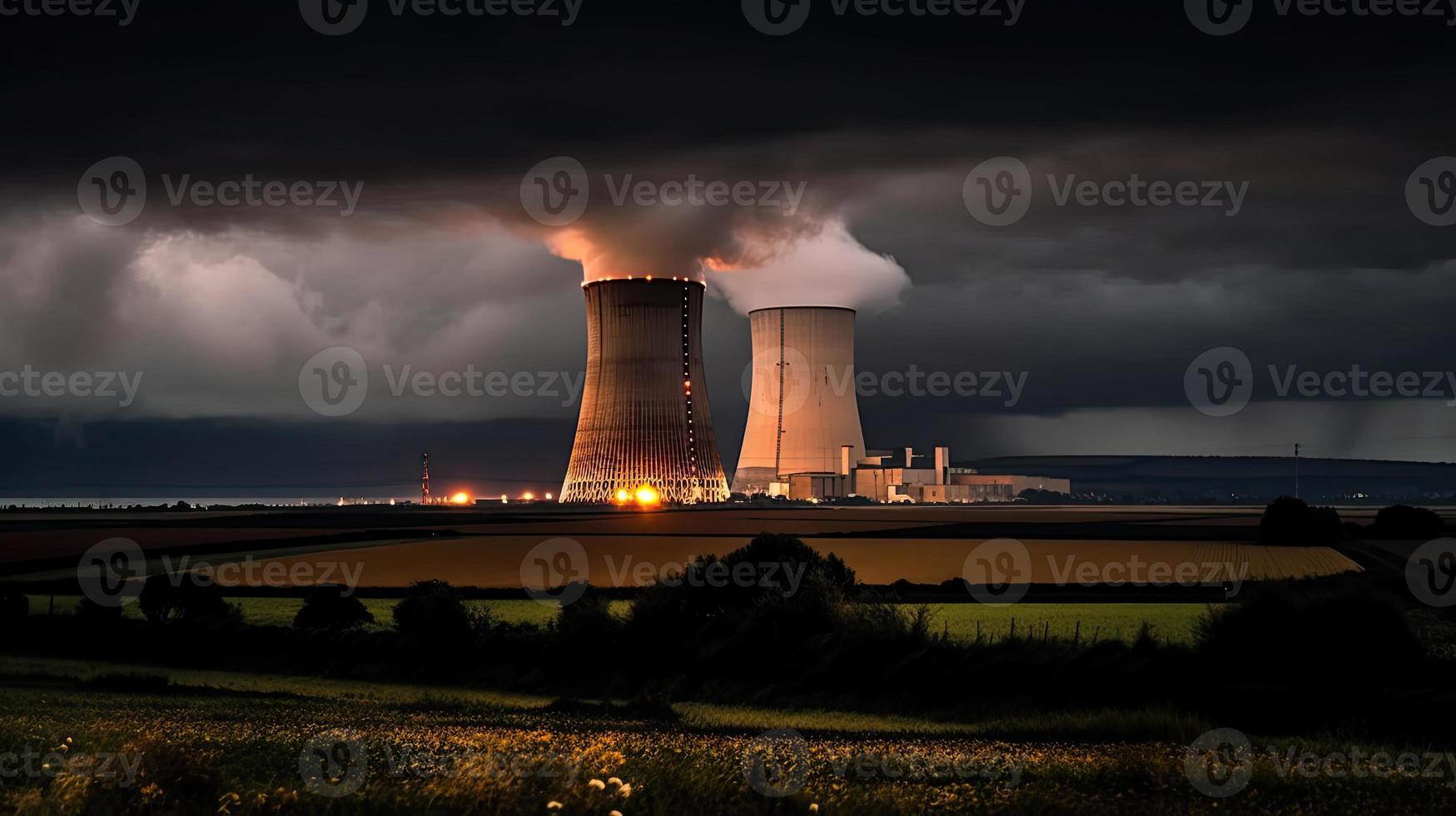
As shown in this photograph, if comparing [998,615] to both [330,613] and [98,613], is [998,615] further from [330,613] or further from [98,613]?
[98,613]

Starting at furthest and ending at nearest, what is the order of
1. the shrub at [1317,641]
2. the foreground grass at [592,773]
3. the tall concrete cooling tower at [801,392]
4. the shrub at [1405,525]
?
the tall concrete cooling tower at [801,392] < the shrub at [1405,525] < the shrub at [1317,641] < the foreground grass at [592,773]

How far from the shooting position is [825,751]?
11.2m

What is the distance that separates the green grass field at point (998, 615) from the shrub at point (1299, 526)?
86.9 feet

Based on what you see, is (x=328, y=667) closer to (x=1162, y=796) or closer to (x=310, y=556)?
(x=1162, y=796)

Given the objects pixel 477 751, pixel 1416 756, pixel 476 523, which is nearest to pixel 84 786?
pixel 477 751

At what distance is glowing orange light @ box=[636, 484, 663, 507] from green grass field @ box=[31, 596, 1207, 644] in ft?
138

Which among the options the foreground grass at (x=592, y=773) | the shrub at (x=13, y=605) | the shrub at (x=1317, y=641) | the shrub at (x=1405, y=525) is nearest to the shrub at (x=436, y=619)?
the foreground grass at (x=592, y=773)

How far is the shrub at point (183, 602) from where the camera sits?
25.3 metres

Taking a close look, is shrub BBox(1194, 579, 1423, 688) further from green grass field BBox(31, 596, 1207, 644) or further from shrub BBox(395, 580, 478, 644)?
shrub BBox(395, 580, 478, 644)

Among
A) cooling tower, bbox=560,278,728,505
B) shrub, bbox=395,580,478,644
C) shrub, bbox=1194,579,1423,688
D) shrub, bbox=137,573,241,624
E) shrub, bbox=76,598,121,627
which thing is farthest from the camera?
cooling tower, bbox=560,278,728,505

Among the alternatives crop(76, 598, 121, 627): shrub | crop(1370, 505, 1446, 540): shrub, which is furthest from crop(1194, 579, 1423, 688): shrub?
crop(1370, 505, 1446, 540): shrub

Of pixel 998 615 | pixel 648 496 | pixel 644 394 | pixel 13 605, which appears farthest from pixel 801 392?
pixel 13 605

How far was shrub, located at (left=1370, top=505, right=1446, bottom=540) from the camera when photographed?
54000 millimetres

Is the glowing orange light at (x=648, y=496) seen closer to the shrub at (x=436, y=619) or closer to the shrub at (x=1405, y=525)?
the shrub at (x=1405, y=525)
